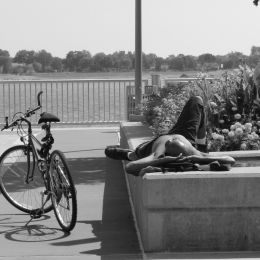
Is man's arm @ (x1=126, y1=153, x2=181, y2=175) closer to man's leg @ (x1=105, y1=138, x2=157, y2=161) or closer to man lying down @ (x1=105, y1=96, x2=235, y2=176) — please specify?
man lying down @ (x1=105, y1=96, x2=235, y2=176)

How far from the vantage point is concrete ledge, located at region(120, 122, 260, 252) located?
677cm

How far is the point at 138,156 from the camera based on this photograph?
7930 millimetres

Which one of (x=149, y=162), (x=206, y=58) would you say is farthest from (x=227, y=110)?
(x=206, y=58)

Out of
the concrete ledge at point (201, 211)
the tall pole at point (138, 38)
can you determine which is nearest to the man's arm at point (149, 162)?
the concrete ledge at point (201, 211)

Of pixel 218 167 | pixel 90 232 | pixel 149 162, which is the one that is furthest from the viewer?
pixel 90 232

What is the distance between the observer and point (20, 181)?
9.14 metres

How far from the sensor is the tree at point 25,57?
83.1ft

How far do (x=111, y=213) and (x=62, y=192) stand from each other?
1020mm

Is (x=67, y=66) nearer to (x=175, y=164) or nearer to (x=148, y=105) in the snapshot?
(x=148, y=105)

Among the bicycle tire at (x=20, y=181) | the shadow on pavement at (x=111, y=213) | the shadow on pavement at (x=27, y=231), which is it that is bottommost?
the shadow on pavement at (x=27, y=231)

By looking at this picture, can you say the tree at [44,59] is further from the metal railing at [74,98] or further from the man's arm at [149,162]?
the man's arm at [149,162]

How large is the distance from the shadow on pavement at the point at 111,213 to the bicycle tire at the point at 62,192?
257mm

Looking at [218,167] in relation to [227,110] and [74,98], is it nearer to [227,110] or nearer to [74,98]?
[227,110]

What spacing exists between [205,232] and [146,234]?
0.47m
